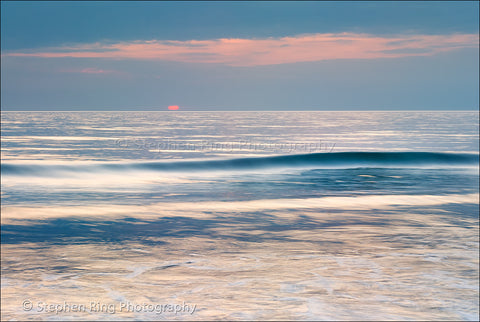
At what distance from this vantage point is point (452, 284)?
6.34m

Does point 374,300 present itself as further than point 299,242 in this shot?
No

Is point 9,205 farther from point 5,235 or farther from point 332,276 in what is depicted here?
point 332,276

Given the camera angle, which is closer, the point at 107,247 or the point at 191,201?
the point at 107,247

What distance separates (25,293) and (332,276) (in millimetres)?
3895

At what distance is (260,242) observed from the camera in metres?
8.79

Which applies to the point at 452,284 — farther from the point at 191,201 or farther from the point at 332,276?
the point at 191,201

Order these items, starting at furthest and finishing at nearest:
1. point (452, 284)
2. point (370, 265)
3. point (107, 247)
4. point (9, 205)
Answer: point (9, 205) → point (107, 247) → point (370, 265) → point (452, 284)

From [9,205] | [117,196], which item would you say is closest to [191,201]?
[117,196]

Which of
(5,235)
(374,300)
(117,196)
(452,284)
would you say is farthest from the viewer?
(117,196)

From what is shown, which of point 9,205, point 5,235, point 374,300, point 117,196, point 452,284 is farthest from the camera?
point 117,196

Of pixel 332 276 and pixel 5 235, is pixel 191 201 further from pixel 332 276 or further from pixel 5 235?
pixel 332 276

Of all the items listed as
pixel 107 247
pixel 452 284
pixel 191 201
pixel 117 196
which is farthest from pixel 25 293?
pixel 117 196

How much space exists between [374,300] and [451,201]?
915cm

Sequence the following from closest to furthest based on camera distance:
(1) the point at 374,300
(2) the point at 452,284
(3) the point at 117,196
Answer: (1) the point at 374,300 → (2) the point at 452,284 → (3) the point at 117,196
